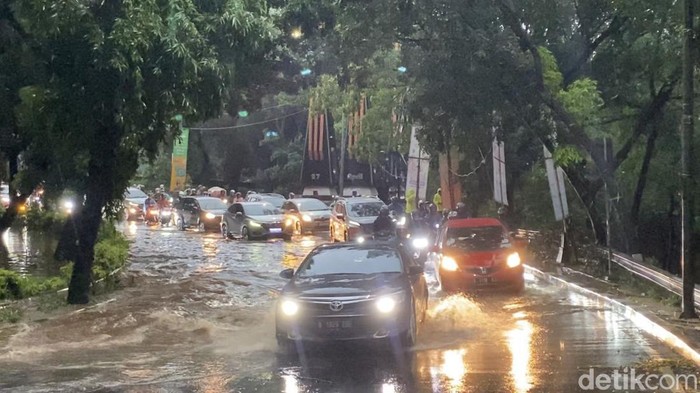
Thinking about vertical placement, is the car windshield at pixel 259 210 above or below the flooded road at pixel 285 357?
above

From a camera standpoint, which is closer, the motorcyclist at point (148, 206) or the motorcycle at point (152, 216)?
the motorcycle at point (152, 216)

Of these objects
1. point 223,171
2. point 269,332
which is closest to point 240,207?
point 269,332

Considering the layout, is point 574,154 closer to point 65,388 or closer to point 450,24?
point 450,24

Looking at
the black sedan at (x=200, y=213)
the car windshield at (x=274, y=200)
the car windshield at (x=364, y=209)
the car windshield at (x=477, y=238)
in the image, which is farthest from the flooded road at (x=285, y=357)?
the car windshield at (x=274, y=200)

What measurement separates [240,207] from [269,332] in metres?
23.7

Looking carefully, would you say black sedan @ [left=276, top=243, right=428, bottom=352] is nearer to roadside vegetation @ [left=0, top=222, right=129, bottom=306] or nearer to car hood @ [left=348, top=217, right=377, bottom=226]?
roadside vegetation @ [left=0, top=222, right=129, bottom=306]

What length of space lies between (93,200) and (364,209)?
49.8ft

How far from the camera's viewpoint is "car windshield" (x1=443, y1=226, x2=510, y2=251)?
60.2ft

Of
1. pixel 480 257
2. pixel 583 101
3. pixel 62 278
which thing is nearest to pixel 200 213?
pixel 62 278

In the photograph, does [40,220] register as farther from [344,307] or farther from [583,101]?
[344,307]

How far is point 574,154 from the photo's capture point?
20688 millimetres

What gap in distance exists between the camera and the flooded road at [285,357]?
992 cm

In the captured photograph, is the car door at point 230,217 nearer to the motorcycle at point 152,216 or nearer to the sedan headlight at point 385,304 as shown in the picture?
the motorcycle at point 152,216

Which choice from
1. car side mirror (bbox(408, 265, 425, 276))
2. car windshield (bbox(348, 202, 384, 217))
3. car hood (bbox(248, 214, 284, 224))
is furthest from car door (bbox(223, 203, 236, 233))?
car side mirror (bbox(408, 265, 425, 276))
